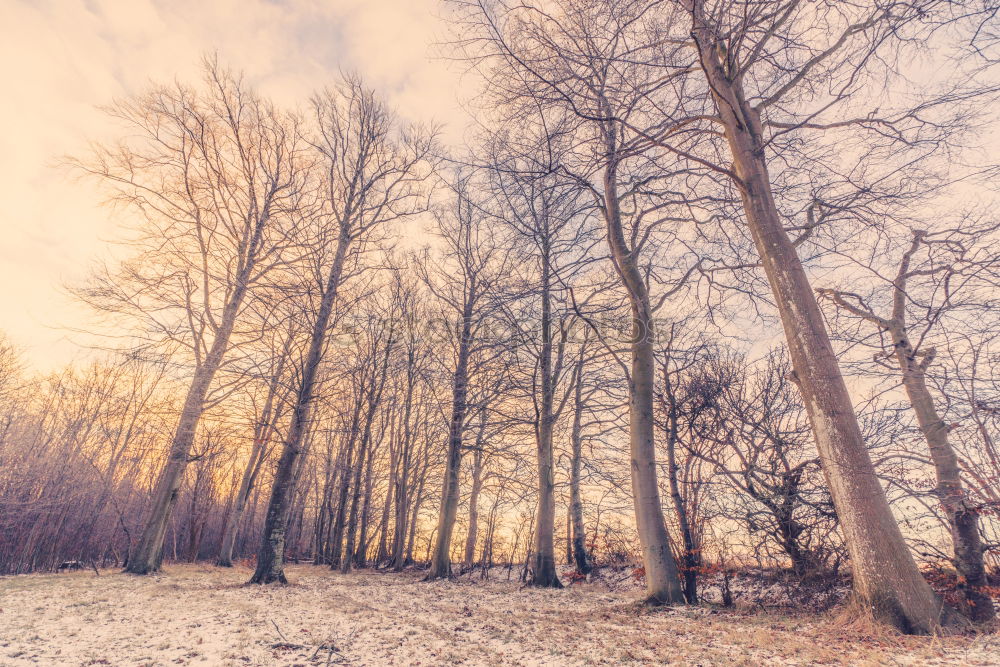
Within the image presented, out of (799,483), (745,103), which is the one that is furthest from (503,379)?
(745,103)

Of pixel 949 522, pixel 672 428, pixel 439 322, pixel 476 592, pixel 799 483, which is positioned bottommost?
pixel 476 592

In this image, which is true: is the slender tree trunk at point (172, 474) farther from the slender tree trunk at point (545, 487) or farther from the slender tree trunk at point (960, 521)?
the slender tree trunk at point (960, 521)

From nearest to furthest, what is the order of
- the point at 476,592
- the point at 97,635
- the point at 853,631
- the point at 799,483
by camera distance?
the point at 853,631, the point at 97,635, the point at 799,483, the point at 476,592

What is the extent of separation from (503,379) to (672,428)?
14.5 ft

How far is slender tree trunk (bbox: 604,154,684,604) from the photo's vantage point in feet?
22.2

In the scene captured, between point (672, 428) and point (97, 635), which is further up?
point (672, 428)

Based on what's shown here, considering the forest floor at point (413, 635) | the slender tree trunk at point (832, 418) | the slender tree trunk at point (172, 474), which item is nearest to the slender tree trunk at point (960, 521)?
the slender tree trunk at point (832, 418)

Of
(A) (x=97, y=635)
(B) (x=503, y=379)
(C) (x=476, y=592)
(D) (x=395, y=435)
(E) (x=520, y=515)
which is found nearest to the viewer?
(A) (x=97, y=635)

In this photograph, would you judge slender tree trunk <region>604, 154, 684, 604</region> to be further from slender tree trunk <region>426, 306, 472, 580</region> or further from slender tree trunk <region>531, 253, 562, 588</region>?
slender tree trunk <region>426, 306, 472, 580</region>

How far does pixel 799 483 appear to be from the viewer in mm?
6996

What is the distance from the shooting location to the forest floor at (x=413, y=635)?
365cm

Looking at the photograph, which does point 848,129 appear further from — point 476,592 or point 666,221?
point 476,592

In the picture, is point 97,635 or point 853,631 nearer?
point 853,631

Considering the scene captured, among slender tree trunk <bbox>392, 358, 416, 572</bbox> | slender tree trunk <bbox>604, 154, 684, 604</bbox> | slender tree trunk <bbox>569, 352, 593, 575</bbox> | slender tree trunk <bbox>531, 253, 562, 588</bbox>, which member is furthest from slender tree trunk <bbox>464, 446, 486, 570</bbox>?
slender tree trunk <bbox>604, 154, 684, 604</bbox>
